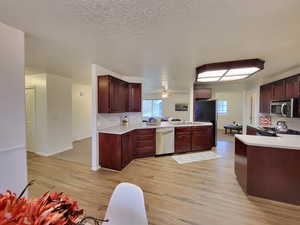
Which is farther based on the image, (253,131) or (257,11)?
(253,131)

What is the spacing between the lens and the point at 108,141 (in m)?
3.28

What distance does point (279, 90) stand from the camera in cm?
390

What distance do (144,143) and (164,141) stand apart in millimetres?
598

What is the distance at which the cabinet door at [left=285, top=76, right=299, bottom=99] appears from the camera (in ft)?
10.6

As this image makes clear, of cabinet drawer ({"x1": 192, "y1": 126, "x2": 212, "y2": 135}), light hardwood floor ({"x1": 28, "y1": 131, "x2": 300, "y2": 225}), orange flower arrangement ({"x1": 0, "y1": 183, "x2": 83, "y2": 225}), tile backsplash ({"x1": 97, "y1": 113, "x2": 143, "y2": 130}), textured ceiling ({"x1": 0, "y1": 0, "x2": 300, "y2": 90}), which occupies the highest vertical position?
textured ceiling ({"x1": 0, "y1": 0, "x2": 300, "y2": 90})

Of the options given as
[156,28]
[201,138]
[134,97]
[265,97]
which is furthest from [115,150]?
[265,97]

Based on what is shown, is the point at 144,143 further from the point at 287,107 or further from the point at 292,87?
the point at 292,87

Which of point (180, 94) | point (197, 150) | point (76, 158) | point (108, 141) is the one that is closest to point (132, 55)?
Answer: point (108, 141)

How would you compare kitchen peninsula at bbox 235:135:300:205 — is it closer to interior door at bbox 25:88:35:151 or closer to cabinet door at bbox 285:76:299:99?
cabinet door at bbox 285:76:299:99

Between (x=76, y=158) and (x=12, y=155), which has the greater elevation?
(x=12, y=155)

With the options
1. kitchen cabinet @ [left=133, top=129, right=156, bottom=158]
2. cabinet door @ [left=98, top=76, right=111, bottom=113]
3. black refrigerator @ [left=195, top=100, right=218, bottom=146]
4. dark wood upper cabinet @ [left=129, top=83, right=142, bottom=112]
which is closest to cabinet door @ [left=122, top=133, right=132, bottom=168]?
kitchen cabinet @ [left=133, top=129, right=156, bottom=158]

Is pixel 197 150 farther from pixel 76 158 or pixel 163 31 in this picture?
pixel 163 31

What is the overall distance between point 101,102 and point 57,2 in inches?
84.9

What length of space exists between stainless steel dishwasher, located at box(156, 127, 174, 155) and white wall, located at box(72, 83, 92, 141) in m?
3.55
